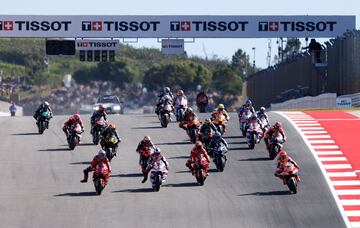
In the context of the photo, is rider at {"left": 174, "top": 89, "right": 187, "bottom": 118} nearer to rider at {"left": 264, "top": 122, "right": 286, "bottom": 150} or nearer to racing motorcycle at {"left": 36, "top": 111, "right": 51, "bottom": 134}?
racing motorcycle at {"left": 36, "top": 111, "right": 51, "bottom": 134}

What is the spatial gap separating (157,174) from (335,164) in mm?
8653

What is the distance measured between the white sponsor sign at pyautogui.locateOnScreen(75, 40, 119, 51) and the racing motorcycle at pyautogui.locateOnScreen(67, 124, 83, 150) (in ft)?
114

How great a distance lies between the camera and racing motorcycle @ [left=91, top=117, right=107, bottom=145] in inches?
1928

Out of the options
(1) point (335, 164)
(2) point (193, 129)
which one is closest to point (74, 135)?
(2) point (193, 129)

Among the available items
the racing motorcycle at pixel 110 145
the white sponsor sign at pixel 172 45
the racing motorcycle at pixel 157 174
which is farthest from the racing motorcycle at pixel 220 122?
the white sponsor sign at pixel 172 45

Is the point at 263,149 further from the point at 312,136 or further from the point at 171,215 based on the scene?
the point at 171,215

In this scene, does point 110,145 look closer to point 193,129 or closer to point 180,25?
point 193,129

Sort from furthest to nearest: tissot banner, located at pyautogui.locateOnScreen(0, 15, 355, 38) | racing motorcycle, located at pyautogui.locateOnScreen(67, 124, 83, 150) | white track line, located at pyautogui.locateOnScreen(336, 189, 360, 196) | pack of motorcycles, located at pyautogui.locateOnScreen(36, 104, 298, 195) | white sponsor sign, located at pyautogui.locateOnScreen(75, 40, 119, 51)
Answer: white sponsor sign, located at pyautogui.locateOnScreen(75, 40, 119, 51) → tissot banner, located at pyautogui.locateOnScreen(0, 15, 355, 38) → racing motorcycle, located at pyautogui.locateOnScreen(67, 124, 83, 150) → white track line, located at pyautogui.locateOnScreen(336, 189, 360, 196) → pack of motorcycles, located at pyautogui.locateOnScreen(36, 104, 298, 195)

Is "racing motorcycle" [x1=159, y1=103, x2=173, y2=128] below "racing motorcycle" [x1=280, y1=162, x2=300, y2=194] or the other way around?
the other way around

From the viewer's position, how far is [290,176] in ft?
127

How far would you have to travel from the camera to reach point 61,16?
79.6m

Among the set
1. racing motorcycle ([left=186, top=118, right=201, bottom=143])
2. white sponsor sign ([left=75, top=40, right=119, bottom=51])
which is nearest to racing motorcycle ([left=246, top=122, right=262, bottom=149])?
racing motorcycle ([left=186, top=118, right=201, bottom=143])

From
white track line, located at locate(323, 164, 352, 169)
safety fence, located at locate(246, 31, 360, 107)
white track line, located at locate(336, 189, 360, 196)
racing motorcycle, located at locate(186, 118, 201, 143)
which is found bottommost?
white track line, located at locate(336, 189, 360, 196)

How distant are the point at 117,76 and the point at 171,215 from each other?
93.5 m
